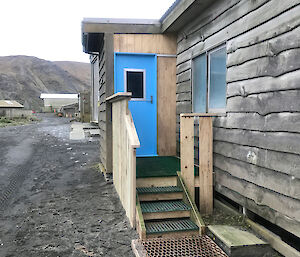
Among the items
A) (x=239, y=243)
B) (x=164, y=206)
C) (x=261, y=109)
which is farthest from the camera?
(x=164, y=206)

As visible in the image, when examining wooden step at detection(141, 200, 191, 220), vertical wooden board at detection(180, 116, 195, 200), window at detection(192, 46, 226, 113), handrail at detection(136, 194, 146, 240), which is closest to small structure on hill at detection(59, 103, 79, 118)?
window at detection(192, 46, 226, 113)

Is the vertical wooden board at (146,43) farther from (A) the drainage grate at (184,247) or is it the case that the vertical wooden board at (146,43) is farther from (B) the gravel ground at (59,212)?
(A) the drainage grate at (184,247)

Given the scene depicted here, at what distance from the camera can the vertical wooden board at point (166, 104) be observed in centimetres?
634

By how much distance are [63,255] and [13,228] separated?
1.28 metres

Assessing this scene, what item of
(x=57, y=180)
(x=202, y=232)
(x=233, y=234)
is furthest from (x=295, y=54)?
(x=57, y=180)

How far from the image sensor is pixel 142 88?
6320 mm

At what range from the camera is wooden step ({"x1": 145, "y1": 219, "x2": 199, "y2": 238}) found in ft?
11.9

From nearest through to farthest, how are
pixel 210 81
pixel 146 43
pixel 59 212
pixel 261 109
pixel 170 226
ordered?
pixel 261 109 → pixel 170 226 → pixel 59 212 → pixel 210 81 → pixel 146 43

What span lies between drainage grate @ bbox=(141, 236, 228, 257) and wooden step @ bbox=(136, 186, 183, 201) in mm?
814

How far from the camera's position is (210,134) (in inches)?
174

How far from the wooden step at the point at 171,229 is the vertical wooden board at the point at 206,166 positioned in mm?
591

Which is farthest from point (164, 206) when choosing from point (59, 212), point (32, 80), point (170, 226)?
point (32, 80)

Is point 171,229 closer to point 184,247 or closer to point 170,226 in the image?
point 170,226

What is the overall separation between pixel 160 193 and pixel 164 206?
0.84ft
